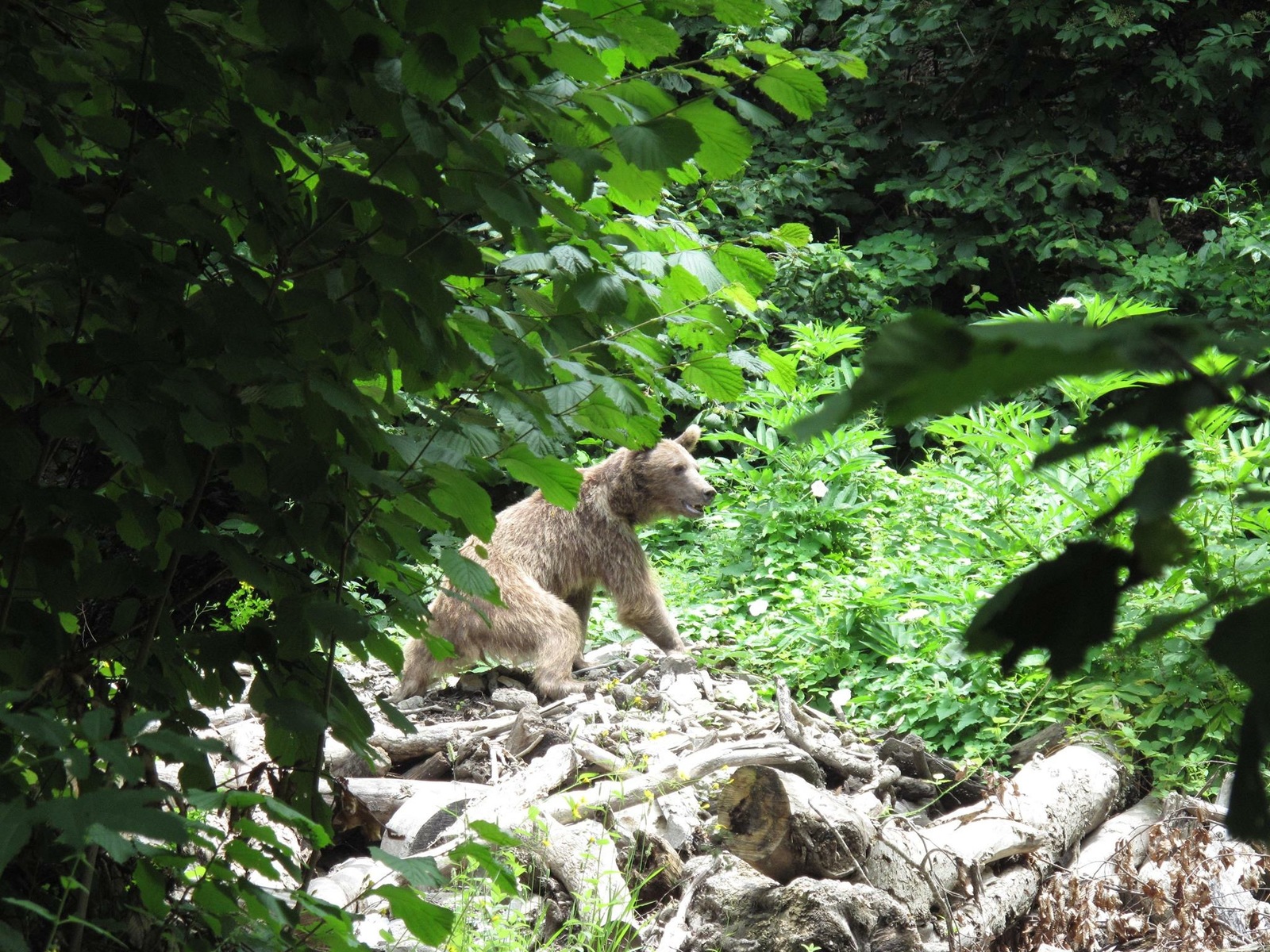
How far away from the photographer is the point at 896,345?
0.46m

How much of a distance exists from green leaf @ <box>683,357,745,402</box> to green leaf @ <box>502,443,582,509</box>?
0.28 meters

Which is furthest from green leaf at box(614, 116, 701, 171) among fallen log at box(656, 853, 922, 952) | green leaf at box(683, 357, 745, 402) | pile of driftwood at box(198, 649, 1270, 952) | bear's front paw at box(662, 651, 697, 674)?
bear's front paw at box(662, 651, 697, 674)

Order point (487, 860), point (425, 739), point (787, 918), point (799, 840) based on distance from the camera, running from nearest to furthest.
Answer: point (487, 860)
point (787, 918)
point (799, 840)
point (425, 739)

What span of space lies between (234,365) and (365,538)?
0.43m

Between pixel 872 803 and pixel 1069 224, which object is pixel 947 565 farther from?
pixel 1069 224

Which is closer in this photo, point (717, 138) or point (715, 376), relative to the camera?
point (717, 138)

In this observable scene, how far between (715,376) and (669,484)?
486 cm

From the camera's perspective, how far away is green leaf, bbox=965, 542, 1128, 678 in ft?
1.77

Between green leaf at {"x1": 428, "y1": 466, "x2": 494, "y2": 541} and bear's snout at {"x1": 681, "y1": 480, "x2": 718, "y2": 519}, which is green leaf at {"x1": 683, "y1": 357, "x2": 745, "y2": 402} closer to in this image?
green leaf at {"x1": 428, "y1": 466, "x2": 494, "y2": 541}

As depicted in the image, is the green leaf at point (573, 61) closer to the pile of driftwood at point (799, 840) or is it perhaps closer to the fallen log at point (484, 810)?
the pile of driftwood at point (799, 840)

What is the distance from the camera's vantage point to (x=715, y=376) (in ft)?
6.39

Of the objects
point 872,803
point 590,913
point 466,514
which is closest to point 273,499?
point 466,514

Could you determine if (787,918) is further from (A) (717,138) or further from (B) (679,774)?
(A) (717,138)

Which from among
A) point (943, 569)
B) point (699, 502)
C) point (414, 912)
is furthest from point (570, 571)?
point (414, 912)
